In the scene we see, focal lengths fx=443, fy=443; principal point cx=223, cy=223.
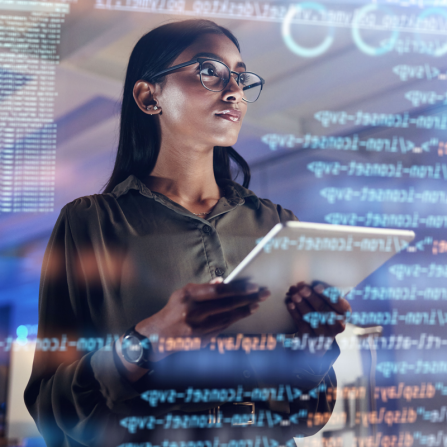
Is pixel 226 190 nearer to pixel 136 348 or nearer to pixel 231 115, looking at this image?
pixel 231 115

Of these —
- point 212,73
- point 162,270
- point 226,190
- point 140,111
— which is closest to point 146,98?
point 140,111

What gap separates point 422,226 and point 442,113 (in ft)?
0.91

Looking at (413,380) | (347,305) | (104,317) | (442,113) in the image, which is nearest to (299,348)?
(347,305)

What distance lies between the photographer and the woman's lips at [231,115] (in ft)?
3.01

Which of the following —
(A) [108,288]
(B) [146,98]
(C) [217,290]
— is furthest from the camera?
(B) [146,98]

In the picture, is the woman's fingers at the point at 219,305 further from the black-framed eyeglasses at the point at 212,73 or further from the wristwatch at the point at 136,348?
the black-framed eyeglasses at the point at 212,73

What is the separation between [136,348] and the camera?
2.50ft

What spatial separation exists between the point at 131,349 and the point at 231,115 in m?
0.50

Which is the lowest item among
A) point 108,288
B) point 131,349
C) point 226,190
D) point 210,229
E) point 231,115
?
point 131,349

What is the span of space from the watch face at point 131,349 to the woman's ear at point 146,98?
0.46 meters

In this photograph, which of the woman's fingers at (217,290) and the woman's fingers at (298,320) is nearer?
the woman's fingers at (217,290)

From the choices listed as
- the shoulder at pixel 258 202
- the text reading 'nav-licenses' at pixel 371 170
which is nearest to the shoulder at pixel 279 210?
the shoulder at pixel 258 202

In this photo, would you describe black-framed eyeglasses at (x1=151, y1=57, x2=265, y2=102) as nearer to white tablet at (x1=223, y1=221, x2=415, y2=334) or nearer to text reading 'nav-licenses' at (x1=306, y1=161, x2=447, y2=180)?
text reading 'nav-licenses' at (x1=306, y1=161, x2=447, y2=180)

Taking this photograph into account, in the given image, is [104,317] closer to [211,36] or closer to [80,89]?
[80,89]
